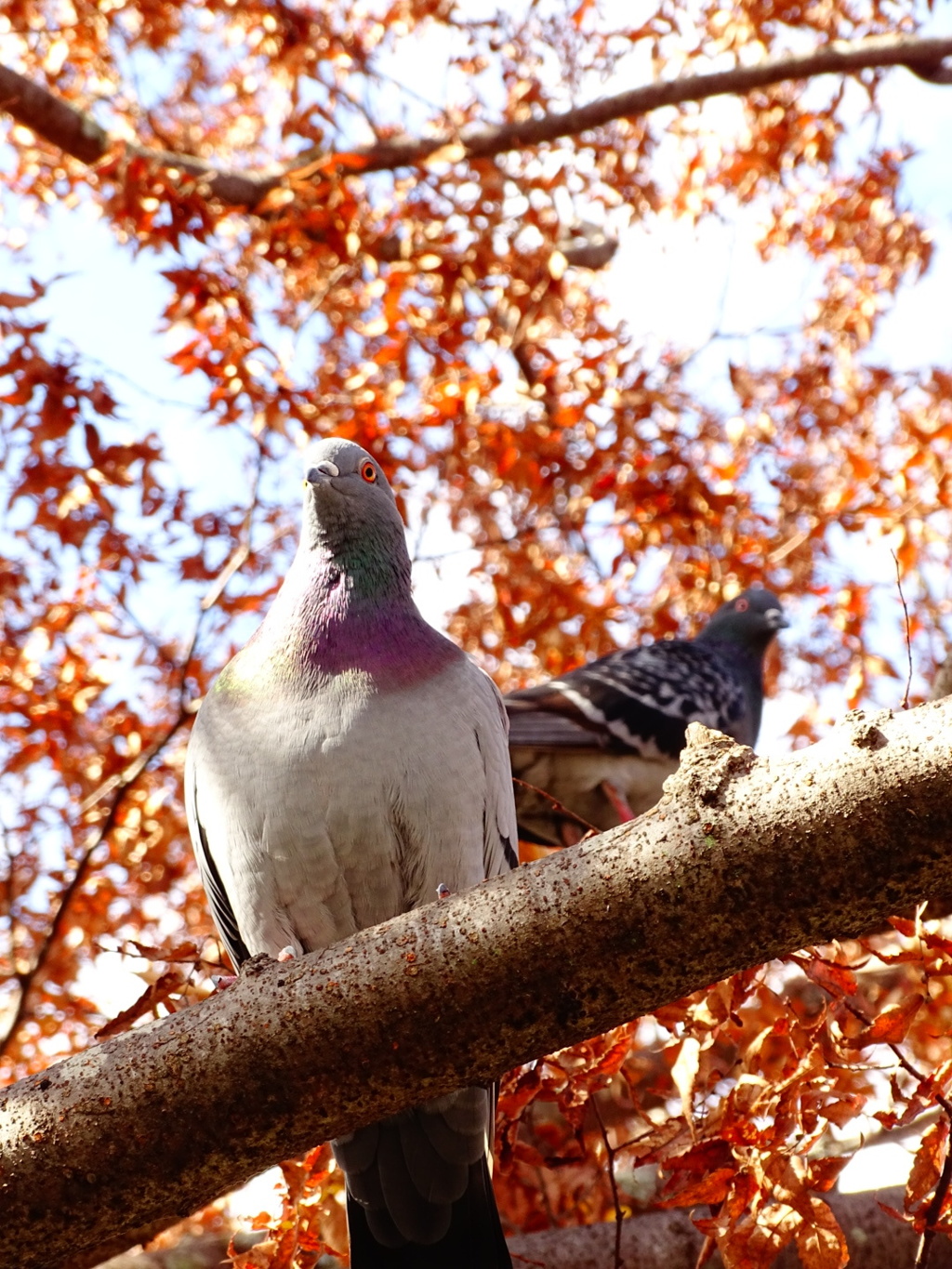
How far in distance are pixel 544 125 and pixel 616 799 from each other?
13.2 feet

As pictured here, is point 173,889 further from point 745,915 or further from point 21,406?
point 745,915

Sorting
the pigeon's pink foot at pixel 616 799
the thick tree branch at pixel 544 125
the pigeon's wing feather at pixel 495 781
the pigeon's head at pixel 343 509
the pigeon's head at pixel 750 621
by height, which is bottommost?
the pigeon's wing feather at pixel 495 781

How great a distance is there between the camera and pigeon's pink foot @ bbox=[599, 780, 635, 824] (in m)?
6.39

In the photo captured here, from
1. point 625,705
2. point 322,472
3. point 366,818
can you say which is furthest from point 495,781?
point 625,705

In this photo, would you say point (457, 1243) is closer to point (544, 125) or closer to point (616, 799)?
point (616, 799)

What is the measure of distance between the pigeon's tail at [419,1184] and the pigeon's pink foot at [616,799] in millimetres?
3128

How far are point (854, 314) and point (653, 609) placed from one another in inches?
133

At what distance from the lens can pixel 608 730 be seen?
6293mm

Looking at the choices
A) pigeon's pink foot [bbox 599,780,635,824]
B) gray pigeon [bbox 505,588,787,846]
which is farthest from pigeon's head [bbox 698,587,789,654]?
pigeon's pink foot [bbox 599,780,635,824]

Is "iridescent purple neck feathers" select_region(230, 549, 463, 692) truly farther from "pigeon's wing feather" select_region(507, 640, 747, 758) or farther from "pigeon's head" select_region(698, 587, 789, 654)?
"pigeon's head" select_region(698, 587, 789, 654)

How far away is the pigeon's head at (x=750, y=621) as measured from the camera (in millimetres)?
7781

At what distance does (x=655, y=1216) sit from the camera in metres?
4.08

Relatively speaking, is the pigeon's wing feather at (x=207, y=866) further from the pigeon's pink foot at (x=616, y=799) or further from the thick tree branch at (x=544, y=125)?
the thick tree branch at (x=544, y=125)

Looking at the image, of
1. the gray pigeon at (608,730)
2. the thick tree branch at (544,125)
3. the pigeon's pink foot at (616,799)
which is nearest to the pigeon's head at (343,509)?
the gray pigeon at (608,730)
